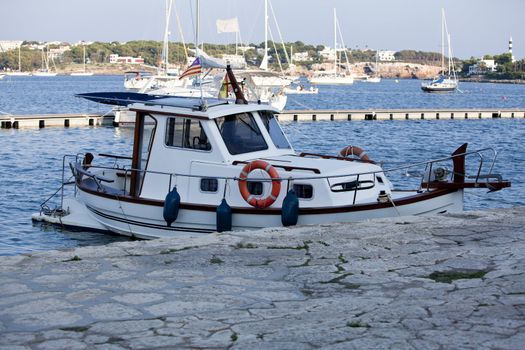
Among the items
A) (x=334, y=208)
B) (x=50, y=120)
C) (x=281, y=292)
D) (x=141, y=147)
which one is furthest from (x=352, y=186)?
(x=50, y=120)

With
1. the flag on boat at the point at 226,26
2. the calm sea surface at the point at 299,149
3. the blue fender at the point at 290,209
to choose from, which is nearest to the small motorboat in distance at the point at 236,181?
the blue fender at the point at 290,209

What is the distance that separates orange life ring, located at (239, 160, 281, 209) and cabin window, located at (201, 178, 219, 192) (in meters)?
0.62

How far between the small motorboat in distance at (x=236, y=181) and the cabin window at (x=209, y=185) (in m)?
0.02

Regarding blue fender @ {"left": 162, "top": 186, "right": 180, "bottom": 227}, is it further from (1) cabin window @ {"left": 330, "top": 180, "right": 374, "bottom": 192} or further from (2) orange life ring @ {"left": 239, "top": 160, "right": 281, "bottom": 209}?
(1) cabin window @ {"left": 330, "top": 180, "right": 374, "bottom": 192}


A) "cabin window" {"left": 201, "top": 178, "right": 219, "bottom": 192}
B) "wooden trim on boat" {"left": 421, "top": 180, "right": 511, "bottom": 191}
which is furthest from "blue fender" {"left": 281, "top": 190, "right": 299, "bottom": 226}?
"wooden trim on boat" {"left": 421, "top": 180, "right": 511, "bottom": 191}

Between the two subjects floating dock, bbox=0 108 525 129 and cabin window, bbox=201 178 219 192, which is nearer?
cabin window, bbox=201 178 219 192

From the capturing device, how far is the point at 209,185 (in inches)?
571

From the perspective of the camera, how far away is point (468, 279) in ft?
24.4

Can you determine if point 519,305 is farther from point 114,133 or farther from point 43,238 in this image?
point 114,133

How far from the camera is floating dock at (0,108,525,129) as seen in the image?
43188 mm

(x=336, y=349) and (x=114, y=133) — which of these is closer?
(x=336, y=349)

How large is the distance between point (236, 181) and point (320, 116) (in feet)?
124

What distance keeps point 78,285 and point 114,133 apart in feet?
122

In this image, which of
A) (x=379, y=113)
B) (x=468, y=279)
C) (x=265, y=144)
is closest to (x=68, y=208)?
(x=265, y=144)
